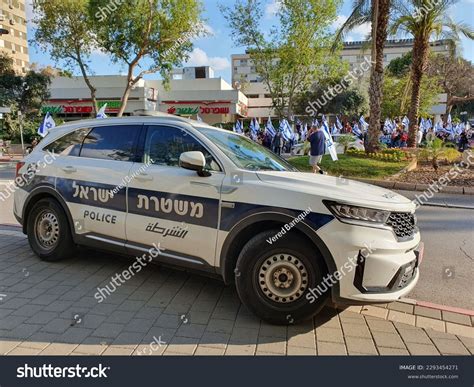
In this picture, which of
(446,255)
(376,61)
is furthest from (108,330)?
(376,61)

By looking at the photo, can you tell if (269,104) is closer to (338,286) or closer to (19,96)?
(19,96)

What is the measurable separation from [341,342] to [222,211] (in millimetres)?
1489

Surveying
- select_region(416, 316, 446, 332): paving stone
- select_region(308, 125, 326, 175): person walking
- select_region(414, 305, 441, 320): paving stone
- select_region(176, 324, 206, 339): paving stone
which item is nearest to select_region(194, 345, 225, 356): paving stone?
select_region(176, 324, 206, 339): paving stone

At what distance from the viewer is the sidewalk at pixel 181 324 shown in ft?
10.0

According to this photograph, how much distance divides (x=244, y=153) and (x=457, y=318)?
8.59 ft

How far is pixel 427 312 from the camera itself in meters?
3.80

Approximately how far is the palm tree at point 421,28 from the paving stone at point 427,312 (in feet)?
50.7

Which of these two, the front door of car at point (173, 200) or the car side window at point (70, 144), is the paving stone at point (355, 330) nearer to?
the front door of car at point (173, 200)

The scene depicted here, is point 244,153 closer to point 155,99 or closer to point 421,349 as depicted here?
point 421,349

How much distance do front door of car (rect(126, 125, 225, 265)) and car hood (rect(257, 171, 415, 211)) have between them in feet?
1.78

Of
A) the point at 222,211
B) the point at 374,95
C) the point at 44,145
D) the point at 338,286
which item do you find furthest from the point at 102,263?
the point at 374,95

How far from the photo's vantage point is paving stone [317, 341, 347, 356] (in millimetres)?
3037

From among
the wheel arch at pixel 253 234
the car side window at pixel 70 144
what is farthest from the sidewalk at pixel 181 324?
the car side window at pixel 70 144

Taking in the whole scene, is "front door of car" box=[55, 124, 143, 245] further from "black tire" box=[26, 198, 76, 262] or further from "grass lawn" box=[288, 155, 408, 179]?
"grass lawn" box=[288, 155, 408, 179]
